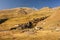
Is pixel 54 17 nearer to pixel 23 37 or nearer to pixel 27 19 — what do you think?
pixel 27 19

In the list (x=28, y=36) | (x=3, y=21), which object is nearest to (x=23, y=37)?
(x=28, y=36)

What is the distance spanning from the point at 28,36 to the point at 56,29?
24.5ft

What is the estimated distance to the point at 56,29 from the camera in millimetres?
36656

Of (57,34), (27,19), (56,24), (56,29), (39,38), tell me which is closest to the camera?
(39,38)

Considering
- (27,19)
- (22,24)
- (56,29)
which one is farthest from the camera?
(27,19)

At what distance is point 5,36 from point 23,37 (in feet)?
10.1

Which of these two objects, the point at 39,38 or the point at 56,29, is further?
the point at 56,29

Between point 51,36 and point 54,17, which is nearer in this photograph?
point 51,36

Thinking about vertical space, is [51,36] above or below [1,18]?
below

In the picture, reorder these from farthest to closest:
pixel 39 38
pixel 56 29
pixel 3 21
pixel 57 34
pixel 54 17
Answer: pixel 3 21, pixel 54 17, pixel 56 29, pixel 57 34, pixel 39 38

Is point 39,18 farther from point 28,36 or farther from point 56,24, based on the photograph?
point 28,36

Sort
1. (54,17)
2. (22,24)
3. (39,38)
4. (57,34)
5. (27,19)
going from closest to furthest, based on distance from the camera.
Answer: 1. (39,38)
2. (57,34)
3. (54,17)
4. (22,24)
5. (27,19)

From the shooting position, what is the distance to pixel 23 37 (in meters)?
30.9

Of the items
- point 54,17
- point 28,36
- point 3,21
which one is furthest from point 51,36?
point 3,21
